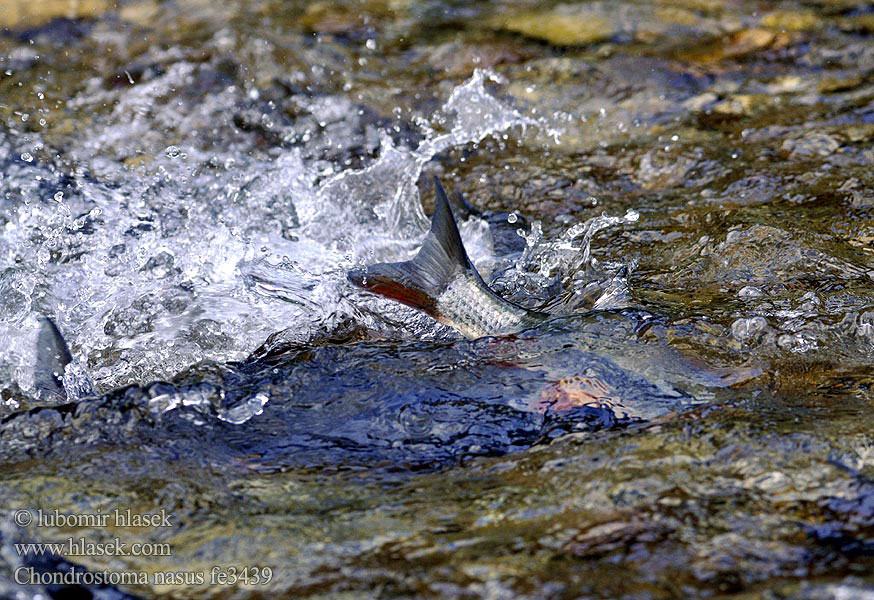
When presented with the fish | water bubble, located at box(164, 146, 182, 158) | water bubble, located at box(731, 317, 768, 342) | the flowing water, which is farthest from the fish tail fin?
water bubble, located at box(164, 146, 182, 158)

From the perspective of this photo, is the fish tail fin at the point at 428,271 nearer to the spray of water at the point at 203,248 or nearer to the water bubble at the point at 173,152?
the spray of water at the point at 203,248

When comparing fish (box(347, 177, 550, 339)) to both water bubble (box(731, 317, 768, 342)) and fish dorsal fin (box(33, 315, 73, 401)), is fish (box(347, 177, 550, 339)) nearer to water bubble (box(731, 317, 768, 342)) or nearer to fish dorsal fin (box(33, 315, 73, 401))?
water bubble (box(731, 317, 768, 342))

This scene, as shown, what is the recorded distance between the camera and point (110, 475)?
277cm

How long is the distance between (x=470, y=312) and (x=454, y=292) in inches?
3.8

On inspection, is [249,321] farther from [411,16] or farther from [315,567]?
[411,16]

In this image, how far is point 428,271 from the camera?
3.51 metres

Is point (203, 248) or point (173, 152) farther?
point (173, 152)

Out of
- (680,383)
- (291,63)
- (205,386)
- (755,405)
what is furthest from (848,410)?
(291,63)

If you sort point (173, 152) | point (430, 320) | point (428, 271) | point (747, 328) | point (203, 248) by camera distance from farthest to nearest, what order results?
point (173, 152)
point (203, 248)
point (430, 320)
point (428, 271)
point (747, 328)

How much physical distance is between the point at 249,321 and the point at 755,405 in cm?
201

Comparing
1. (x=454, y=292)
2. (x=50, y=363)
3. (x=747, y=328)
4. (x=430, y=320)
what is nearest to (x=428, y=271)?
(x=454, y=292)

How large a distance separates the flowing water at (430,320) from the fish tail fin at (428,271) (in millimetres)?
194

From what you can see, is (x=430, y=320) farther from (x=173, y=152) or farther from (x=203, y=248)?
(x=173, y=152)

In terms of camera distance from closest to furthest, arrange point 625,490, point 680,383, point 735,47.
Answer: point 625,490 → point 680,383 → point 735,47
